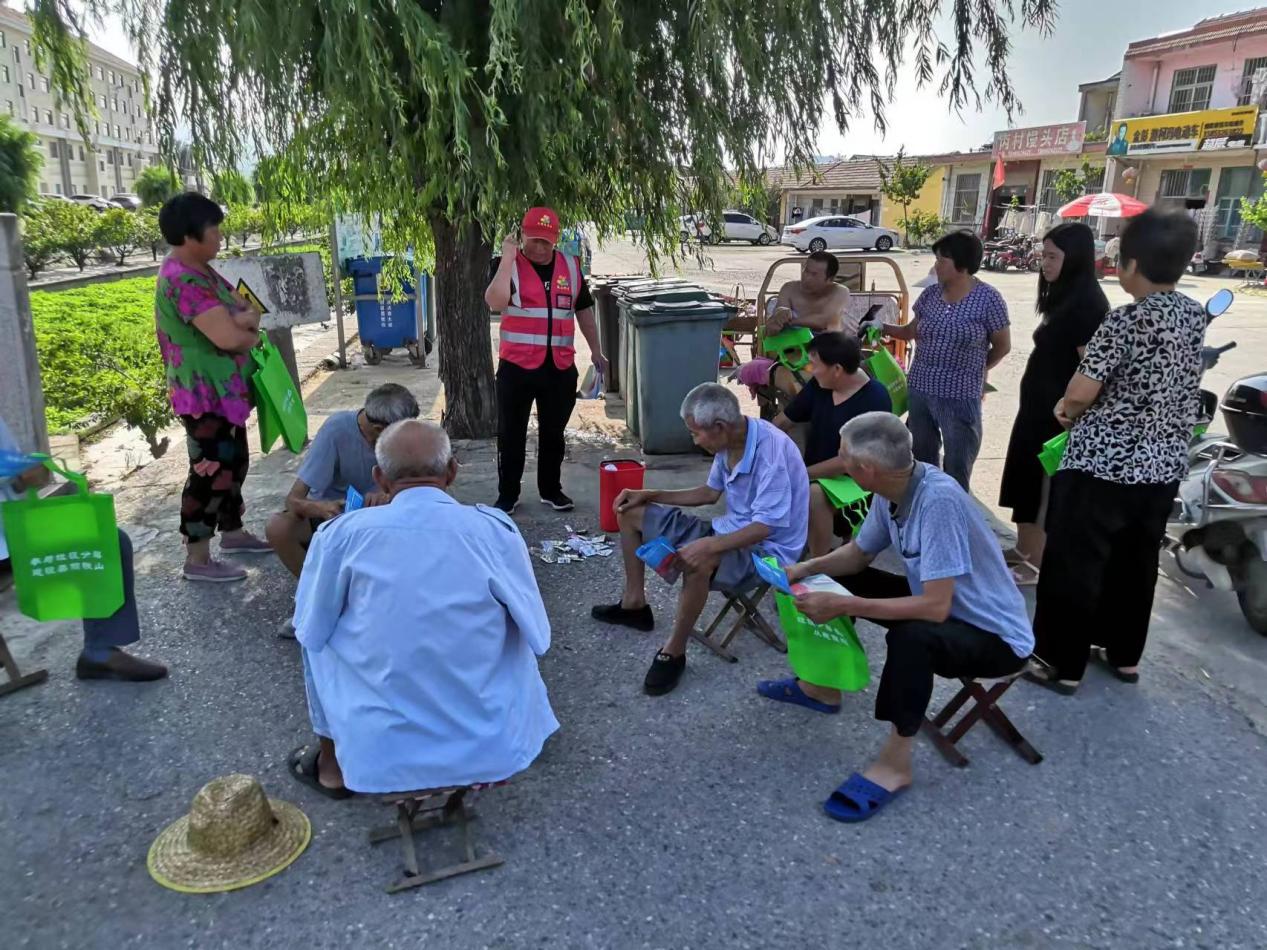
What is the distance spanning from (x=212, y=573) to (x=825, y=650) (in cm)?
293

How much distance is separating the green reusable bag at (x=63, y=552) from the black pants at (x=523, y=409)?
226 cm

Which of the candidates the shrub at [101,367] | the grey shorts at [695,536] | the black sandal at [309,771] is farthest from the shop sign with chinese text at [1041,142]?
the black sandal at [309,771]

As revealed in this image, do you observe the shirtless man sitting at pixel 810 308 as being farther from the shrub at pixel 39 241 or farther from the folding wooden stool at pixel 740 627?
the shrub at pixel 39 241

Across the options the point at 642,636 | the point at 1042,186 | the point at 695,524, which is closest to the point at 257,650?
the point at 642,636

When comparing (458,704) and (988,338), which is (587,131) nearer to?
(988,338)

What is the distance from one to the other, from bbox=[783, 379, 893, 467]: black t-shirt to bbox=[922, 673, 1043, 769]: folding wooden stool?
52.8 inches

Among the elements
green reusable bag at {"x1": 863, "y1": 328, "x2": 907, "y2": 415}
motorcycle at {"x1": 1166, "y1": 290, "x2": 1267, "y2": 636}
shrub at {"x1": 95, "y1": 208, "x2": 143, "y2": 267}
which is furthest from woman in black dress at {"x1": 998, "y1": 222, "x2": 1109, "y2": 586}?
shrub at {"x1": 95, "y1": 208, "x2": 143, "y2": 267}

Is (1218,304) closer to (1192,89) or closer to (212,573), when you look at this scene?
(212,573)

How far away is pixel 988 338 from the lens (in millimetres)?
4379

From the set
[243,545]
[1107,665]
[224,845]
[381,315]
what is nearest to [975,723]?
[1107,665]

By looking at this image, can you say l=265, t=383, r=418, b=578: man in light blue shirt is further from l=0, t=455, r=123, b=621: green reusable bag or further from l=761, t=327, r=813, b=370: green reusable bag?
l=761, t=327, r=813, b=370: green reusable bag

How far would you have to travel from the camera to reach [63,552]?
302 centimetres

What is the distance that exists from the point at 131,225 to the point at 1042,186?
31.8 m

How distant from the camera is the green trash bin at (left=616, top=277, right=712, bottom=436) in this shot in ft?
21.2
